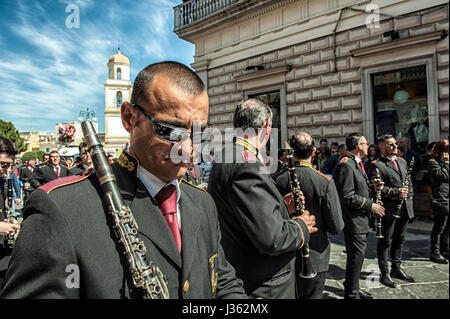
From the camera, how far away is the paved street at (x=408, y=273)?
381 cm

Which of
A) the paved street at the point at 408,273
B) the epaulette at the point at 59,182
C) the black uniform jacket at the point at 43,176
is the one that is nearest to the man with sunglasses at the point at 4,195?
the epaulette at the point at 59,182

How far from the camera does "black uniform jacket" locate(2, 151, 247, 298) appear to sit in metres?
0.91

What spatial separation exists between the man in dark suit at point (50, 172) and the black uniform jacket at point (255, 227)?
5.88 m

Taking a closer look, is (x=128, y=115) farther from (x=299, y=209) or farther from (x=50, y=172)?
(x=50, y=172)

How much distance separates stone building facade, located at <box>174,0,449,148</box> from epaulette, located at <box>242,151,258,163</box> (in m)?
7.35

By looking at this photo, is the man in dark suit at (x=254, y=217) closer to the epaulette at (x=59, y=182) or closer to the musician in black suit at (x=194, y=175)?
the epaulette at (x=59, y=182)

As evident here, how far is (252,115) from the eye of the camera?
2.23 metres

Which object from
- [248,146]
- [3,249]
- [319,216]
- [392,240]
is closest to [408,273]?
[392,240]

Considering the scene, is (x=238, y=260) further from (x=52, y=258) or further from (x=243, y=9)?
(x=243, y=9)

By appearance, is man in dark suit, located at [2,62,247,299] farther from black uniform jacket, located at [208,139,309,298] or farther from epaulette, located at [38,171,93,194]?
black uniform jacket, located at [208,139,309,298]

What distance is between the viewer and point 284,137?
10.4 m

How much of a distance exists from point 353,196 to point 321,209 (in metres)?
1.13

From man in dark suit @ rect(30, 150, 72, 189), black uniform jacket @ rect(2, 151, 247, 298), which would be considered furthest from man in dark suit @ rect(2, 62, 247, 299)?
man in dark suit @ rect(30, 150, 72, 189)
